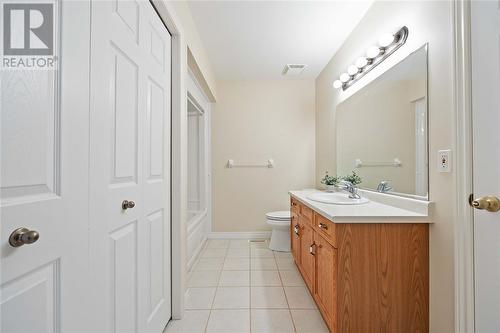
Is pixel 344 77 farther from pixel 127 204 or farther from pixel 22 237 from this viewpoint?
pixel 22 237

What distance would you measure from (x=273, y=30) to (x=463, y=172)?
195 cm

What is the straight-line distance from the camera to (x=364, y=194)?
211 cm

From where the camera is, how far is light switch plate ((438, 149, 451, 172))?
122cm

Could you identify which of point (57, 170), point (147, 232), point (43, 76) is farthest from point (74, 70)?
point (147, 232)

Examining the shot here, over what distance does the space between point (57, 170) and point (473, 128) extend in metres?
1.63

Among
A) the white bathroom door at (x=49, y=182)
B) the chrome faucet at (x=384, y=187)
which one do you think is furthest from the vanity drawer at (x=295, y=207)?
the white bathroom door at (x=49, y=182)

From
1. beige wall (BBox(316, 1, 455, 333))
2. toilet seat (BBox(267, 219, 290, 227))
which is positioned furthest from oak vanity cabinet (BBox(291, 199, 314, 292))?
beige wall (BBox(316, 1, 455, 333))

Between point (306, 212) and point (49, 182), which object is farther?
point (306, 212)

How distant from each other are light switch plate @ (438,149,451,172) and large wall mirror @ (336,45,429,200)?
0.39 feet

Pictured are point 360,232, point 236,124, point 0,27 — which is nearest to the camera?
point 0,27

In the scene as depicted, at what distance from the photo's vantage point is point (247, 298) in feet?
6.46

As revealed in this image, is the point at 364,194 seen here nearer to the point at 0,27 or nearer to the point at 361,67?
the point at 361,67

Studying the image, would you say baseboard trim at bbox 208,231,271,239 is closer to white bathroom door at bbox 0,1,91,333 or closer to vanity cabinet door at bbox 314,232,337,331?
vanity cabinet door at bbox 314,232,337,331

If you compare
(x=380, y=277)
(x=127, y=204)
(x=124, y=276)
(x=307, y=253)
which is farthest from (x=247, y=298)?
(x=127, y=204)
